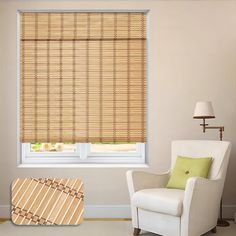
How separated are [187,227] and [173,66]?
2094mm

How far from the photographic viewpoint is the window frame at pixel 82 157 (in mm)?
4859

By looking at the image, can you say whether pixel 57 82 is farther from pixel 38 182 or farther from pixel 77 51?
pixel 38 182

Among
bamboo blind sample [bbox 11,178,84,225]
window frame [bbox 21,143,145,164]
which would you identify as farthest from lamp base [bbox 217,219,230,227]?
bamboo blind sample [bbox 11,178,84,225]

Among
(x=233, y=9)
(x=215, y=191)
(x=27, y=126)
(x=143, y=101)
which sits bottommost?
(x=215, y=191)

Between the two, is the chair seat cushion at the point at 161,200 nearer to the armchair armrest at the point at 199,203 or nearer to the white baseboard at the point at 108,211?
the armchair armrest at the point at 199,203

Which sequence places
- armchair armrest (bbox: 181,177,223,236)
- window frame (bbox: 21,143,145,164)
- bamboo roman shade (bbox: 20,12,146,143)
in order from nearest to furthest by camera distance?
1. armchair armrest (bbox: 181,177,223,236)
2. bamboo roman shade (bbox: 20,12,146,143)
3. window frame (bbox: 21,143,145,164)

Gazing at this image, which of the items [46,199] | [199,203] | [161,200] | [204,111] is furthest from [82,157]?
[199,203]

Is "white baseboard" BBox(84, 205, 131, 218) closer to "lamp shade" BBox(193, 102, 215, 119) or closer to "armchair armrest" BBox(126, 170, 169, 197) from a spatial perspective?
"armchair armrest" BBox(126, 170, 169, 197)

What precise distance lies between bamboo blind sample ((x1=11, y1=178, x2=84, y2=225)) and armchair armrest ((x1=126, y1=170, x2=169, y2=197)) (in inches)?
38.8

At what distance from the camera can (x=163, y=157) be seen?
4.70 meters

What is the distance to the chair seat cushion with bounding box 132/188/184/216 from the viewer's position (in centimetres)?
346

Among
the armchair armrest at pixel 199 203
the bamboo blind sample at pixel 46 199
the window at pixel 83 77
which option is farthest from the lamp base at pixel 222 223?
the bamboo blind sample at pixel 46 199

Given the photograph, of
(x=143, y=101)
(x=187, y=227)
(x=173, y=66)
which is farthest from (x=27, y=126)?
(x=187, y=227)

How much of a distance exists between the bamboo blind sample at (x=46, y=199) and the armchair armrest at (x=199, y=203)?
161 cm
